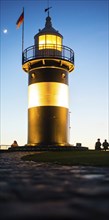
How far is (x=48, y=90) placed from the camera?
79.9 feet

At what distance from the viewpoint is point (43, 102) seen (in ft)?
79.3

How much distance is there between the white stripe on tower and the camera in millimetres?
24188

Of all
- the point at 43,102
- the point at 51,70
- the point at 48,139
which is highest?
the point at 51,70

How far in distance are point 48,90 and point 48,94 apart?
362 millimetres

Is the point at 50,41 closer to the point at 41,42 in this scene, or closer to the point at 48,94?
the point at 41,42

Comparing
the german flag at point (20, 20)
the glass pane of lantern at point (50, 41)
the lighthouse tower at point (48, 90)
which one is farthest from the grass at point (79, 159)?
the german flag at point (20, 20)

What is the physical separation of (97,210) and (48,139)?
2161 centimetres

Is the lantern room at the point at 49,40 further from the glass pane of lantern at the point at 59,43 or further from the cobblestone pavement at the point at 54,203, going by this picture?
the cobblestone pavement at the point at 54,203

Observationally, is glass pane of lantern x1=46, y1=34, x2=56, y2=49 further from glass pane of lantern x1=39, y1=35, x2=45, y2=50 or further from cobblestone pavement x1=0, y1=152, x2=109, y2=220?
cobblestone pavement x1=0, y1=152, x2=109, y2=220

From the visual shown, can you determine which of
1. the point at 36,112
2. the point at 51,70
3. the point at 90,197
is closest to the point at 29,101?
the point at 36,112

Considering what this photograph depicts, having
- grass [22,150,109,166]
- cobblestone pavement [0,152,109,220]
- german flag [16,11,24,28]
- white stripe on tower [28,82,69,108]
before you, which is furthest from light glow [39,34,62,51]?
cobblestone pavement [0,152,109,220]

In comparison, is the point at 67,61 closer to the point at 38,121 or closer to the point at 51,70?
the point at 51,70

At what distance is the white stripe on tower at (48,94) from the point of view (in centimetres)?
2419

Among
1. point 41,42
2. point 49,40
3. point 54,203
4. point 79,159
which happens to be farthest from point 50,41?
point 54,203
